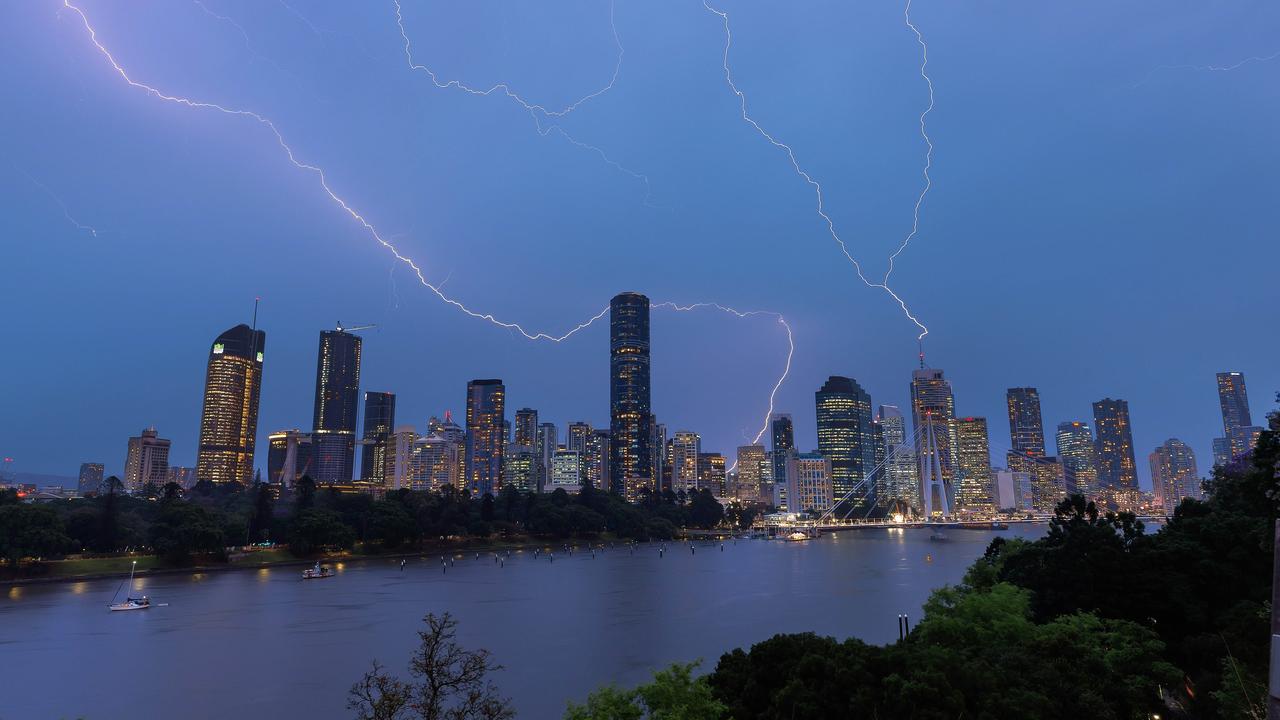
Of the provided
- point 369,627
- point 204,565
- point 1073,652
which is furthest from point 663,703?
point 204,565

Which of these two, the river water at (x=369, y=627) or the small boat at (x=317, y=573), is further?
the small boat at (x=317, y=573)

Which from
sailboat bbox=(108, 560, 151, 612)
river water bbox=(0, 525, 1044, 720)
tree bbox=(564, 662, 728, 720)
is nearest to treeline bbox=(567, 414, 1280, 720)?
tree bbox=(564, 662, 728, 720)

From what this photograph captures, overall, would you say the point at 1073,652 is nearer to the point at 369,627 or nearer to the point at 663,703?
the point at 663,703

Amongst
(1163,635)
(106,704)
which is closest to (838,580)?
(1163,635)

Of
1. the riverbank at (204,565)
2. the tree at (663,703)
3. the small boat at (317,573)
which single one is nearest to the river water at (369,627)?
the small boat at (317,573)

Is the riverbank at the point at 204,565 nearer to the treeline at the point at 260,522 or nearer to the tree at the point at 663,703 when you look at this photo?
the treeline at the point at 260,522

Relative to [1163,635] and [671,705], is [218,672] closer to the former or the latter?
[671,705]

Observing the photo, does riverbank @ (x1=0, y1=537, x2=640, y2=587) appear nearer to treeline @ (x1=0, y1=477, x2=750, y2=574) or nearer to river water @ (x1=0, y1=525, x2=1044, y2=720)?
treeline @ (x1=0, y1=477, x2=750, y2=574)

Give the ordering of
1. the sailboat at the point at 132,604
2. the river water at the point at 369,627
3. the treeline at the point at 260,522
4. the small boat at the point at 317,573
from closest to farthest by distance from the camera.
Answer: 1. the river water at the point at 369,627
2. the sailboat at the point at 132,604
3. the treeline at the point at 260,522
4. the small boat at the point at 317,573
